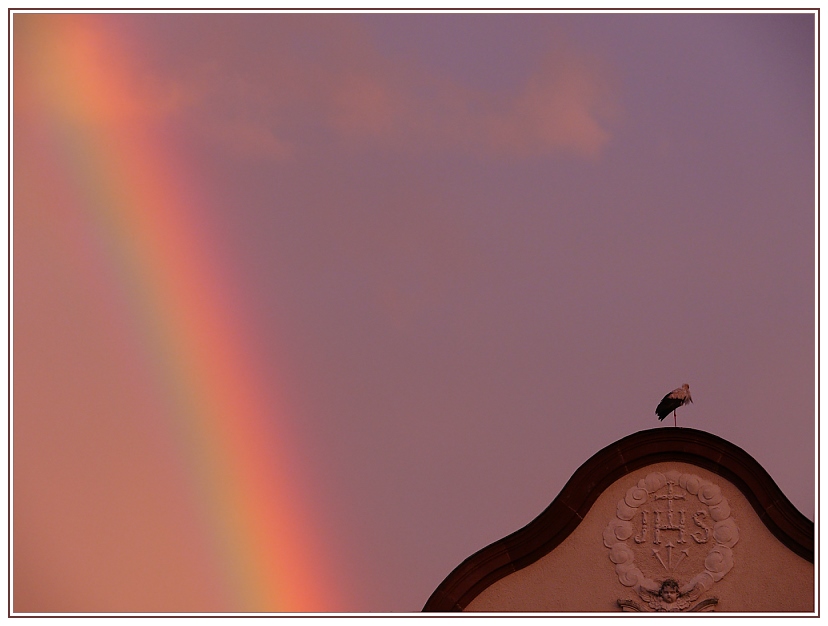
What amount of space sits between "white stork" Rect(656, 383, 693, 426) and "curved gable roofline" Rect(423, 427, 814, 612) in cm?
46

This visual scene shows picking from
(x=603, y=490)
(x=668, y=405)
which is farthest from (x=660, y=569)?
(x=668, y=405)

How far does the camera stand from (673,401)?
1126 cm

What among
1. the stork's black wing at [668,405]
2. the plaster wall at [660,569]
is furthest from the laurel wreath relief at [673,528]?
the stork's black wing at [668,405]

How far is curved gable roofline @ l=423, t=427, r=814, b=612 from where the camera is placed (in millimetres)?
10500

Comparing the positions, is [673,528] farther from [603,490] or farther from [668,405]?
[668,405]

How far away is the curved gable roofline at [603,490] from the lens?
10500mm

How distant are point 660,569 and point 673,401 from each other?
201 cm

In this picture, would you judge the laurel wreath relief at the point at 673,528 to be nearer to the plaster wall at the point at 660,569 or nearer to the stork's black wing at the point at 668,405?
the plaster wall at the point at 660,569

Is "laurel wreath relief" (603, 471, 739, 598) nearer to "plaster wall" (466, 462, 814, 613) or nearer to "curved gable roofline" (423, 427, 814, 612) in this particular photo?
"plaster wall" (466, 462, 814, 613)
